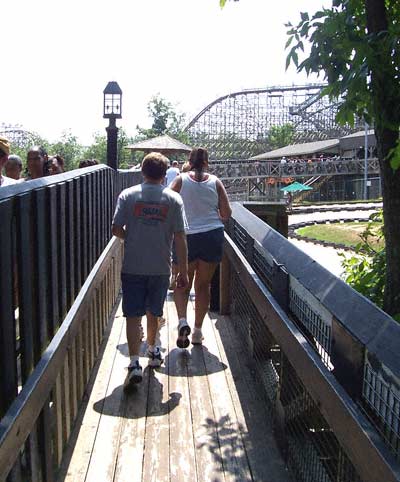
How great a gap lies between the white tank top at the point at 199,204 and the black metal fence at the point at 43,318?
0.90 meters

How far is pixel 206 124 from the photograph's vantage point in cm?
9938

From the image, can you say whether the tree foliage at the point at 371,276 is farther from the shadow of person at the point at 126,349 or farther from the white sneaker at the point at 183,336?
the shadow of person at the point at 126,349

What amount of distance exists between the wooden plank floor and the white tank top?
96 centimetres

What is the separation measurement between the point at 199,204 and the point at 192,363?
4.01 feet

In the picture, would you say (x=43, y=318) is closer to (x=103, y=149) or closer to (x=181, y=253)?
(x=181, y=253)

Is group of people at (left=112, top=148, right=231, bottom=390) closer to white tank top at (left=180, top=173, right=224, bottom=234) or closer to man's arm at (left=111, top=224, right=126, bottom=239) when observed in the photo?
man's arm at (left=111, top=224, right=126, bottom=239)

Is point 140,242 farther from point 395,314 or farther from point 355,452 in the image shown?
point 355,452

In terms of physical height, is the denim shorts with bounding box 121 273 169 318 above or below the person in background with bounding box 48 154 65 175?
below

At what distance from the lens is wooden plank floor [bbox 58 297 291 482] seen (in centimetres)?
322

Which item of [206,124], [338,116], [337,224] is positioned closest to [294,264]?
[338,116]

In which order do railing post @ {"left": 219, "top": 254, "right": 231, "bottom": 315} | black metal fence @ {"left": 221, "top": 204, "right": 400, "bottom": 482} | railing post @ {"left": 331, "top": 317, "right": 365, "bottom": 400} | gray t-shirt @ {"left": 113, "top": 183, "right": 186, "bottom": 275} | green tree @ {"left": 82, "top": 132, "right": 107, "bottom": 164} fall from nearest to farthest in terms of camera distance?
black metal fence @ {"left": 221, "top": 204, "right": 400, "bottom": 482} < railing post @ {"left": 331, "top": 317, "right": 365, "bottom": 400} < gray t-shirt @ {"left": 113, "top": 183, "right": 186, "bottom": 275} < railing post @ {"left": 219, "top": 254, "right": 231, "bottom": 315} < green tree @ {"left": 82, "top": 132, "right": 107, "bottom": 164}

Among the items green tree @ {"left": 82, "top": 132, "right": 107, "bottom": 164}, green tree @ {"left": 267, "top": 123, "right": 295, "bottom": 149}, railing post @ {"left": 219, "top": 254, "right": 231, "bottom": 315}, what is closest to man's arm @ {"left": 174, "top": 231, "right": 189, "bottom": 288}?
railing post @ {"left": 219, "top": 254, "right": 231, "bottom": 315}

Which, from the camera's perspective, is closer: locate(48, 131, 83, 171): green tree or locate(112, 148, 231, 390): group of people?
locate(112, 148, 231, 390): group of people

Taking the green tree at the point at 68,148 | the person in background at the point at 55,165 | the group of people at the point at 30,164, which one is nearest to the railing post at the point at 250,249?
the group of people at the point at 30,164
